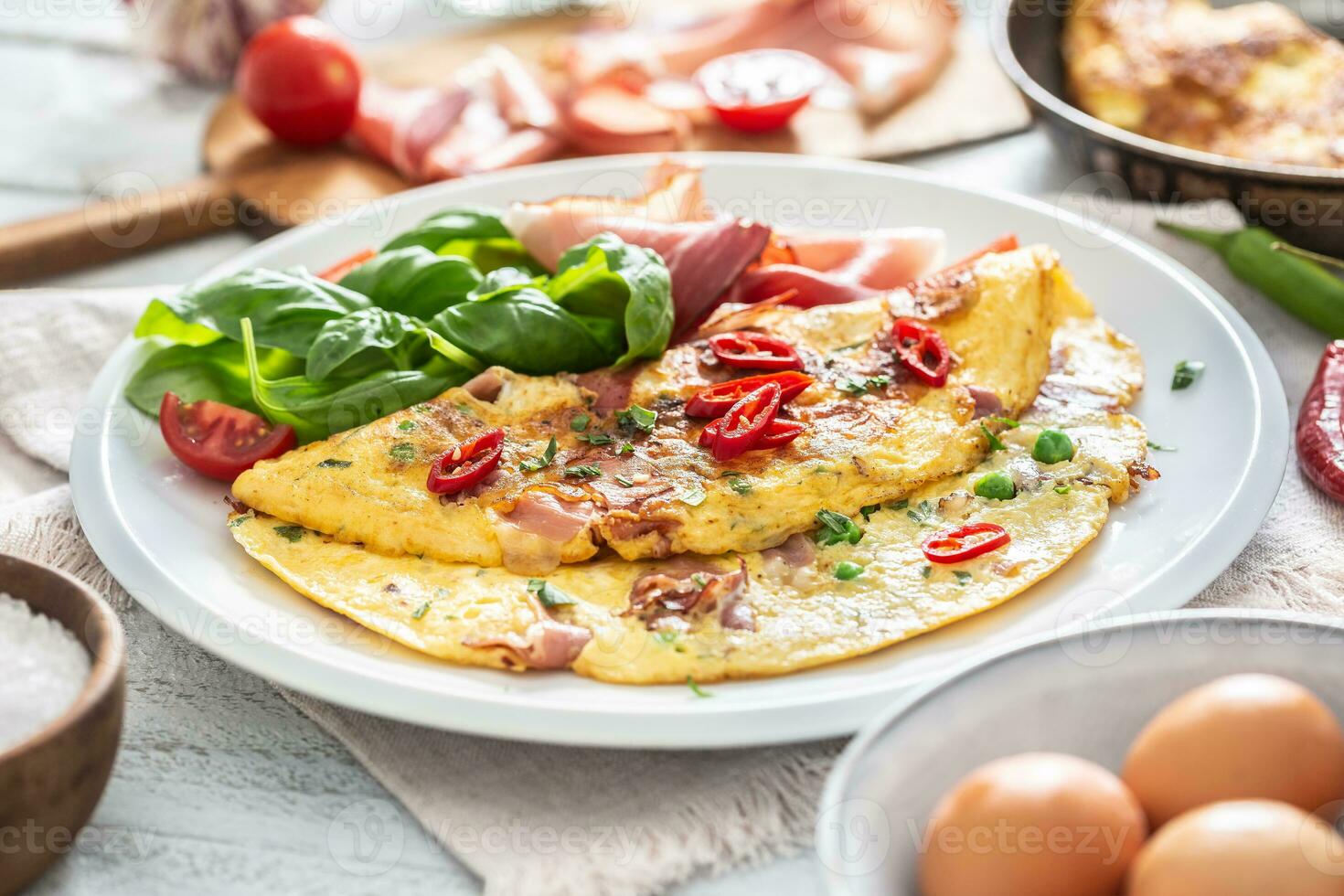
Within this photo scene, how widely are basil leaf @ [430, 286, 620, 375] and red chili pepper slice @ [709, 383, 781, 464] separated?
61cm

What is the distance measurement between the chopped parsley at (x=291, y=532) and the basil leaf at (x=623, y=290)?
3.47 ft

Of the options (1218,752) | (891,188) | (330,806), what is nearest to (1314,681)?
(1218,752)

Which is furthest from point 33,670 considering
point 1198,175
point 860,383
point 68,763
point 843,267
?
point 1198,175

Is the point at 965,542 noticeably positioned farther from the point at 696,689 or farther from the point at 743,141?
the point at 743,141

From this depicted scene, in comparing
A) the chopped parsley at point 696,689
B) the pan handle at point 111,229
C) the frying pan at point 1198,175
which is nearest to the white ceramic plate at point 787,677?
the chopped parsley at point 696,689

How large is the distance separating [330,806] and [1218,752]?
1.92m

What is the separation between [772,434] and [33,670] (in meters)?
1.92

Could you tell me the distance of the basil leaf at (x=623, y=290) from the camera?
375 cm

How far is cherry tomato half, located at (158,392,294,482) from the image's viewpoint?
3.70 meters

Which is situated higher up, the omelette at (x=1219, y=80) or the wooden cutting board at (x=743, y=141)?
the omelette at (x=1219, y=80)

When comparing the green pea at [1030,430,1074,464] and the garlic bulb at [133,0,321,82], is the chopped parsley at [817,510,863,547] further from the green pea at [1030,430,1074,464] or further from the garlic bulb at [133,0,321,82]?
the garlic bulb at [133,0,321,82]

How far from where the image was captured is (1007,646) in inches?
97.8

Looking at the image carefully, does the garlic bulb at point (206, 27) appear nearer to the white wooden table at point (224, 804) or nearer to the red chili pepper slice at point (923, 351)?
the white wooden table at point (224, 804)

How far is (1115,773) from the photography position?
2492mm
